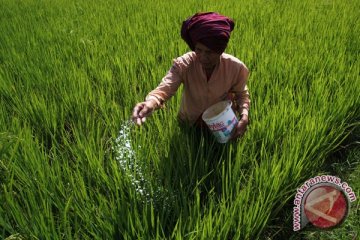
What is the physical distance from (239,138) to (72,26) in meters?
2.47

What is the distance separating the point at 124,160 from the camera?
1.25m

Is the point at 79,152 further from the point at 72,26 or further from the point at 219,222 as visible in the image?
the point at 72,26

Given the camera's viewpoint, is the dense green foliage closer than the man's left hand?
Yes

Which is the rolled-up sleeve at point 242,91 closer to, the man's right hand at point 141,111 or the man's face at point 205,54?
the man's face at point 205,54

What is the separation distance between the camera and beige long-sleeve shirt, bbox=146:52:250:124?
1369 mm

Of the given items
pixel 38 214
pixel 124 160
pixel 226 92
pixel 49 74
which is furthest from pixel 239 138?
pixel 49 74

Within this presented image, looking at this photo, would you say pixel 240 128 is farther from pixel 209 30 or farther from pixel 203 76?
pixel 209 30

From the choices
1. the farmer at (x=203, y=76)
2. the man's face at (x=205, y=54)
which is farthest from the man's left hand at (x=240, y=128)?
the man's face at (x=205, y=54)

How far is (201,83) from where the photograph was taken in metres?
1.40

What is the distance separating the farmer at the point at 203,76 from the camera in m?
1.19

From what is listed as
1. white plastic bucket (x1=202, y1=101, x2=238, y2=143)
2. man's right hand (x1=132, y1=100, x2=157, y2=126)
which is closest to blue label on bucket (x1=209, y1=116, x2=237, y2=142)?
white plastic bucket (x1=202, y1=101, x2=238, y2=143)

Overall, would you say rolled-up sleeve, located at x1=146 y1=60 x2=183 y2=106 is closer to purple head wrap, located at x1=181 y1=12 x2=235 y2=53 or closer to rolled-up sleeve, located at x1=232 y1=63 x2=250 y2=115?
purple head wrap, located at x1=181 y1=12 x2=235 y2=53

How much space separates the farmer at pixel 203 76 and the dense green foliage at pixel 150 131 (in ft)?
0.42

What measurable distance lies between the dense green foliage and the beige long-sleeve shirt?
15cm
